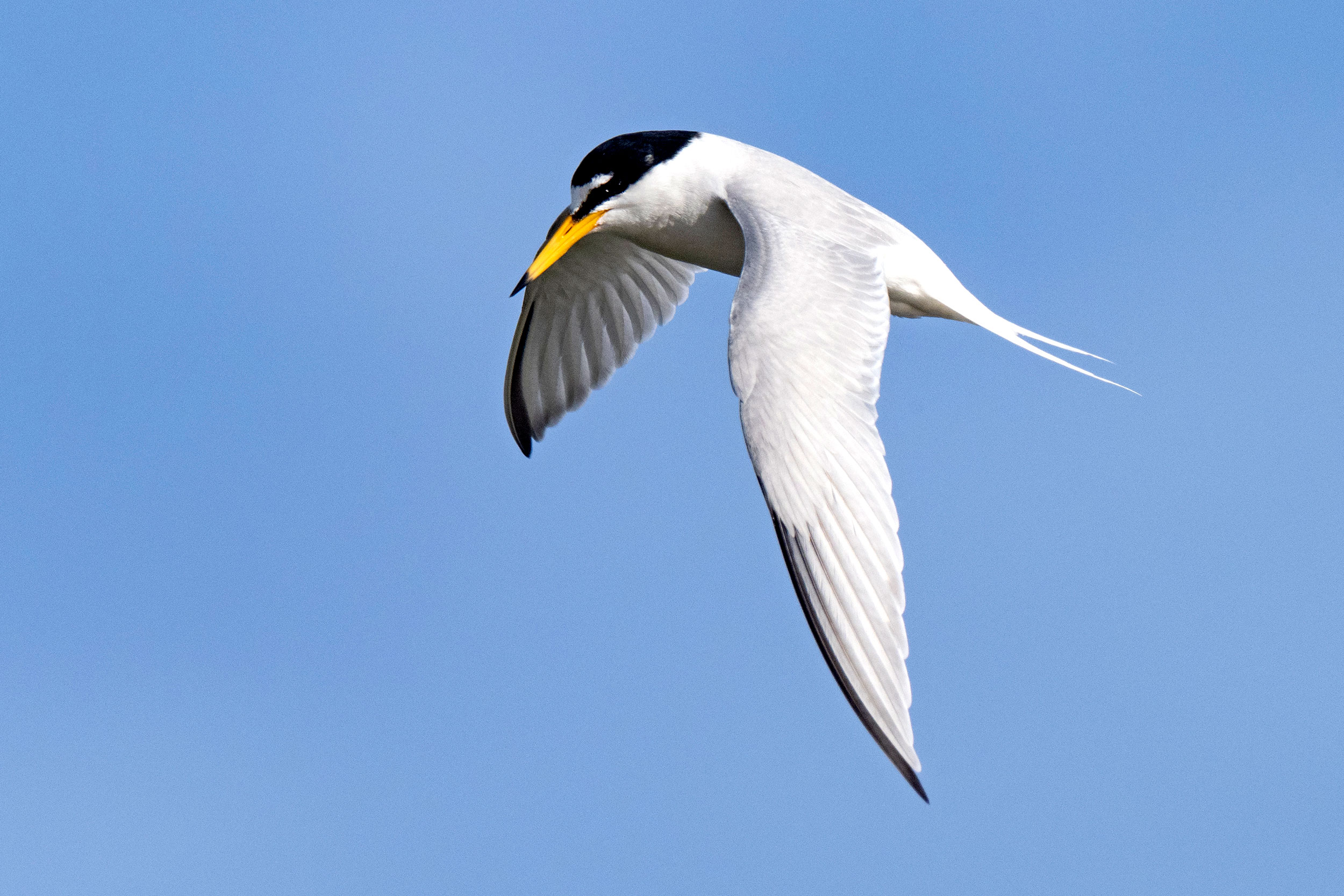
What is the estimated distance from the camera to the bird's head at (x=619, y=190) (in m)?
7.73

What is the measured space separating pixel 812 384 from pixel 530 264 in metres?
2.34

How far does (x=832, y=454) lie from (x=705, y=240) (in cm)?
241

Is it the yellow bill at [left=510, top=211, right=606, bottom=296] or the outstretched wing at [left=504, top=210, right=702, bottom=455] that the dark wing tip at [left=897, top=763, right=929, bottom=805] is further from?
the outstretched wing at [left=504, top=210, right=702, bottom=455]

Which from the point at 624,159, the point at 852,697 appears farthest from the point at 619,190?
the point at 852,697

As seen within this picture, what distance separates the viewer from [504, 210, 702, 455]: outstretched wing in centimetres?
900

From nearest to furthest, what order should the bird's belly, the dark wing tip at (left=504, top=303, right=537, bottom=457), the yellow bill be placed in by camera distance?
the bird's belly, the yellow bill, the dark wing tip at (left=504, top=303, right=537, bottom=457)

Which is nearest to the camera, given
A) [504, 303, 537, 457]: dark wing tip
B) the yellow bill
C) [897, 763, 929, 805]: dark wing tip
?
[897, 763, 929, 805]: dark wing tip

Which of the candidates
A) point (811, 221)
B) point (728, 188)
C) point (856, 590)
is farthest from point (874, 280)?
point (856, 590)

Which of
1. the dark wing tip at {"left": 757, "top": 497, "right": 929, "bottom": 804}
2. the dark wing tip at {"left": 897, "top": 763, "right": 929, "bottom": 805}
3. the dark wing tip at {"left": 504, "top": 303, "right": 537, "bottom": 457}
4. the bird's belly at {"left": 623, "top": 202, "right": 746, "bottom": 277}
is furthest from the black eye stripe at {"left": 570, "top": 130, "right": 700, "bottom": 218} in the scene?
the dark wing tip at {"left": 897, "top": 763, "right": 929, "bottom": 805}

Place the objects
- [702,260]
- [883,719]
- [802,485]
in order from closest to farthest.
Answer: [883,719]
[802,485]
[702,260]

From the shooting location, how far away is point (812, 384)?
598 cm

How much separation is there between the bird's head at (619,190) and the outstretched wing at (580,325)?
106 centimetres

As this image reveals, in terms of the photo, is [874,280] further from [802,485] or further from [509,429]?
[509,429]

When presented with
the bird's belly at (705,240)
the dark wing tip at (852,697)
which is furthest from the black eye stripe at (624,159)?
the dark wing tip at (852,697)
